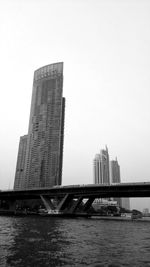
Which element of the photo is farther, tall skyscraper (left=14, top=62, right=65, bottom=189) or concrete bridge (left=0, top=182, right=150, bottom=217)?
tall skyscraper (left=14, top=62, right=65, bottom=189)

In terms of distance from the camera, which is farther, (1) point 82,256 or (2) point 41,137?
(2) point 41,137

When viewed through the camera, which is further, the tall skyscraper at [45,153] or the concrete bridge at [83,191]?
the tall skyscraper at [45,153]

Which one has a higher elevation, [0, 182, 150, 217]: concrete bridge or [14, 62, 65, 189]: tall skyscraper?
[14, 62, 65, 189]: tall skyscraper

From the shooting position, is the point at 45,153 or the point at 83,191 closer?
the point at 83,191

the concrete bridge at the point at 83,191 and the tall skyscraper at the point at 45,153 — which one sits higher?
the tall skyscraper at the point at 45,153

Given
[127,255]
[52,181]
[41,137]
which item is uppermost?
[41,137]

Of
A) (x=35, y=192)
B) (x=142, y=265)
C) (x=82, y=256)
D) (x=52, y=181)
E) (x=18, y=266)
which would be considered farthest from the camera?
(x=52, y=181)

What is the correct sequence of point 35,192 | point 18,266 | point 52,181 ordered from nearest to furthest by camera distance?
point 18,266 < point 35,192 < point 52,181

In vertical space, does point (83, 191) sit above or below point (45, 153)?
below

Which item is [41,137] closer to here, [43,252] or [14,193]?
[14,193]

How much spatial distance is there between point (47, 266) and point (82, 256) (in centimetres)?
441

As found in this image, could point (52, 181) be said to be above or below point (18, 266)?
above

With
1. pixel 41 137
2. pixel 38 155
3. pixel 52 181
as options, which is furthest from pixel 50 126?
pixel 52 181

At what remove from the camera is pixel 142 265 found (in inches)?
611
